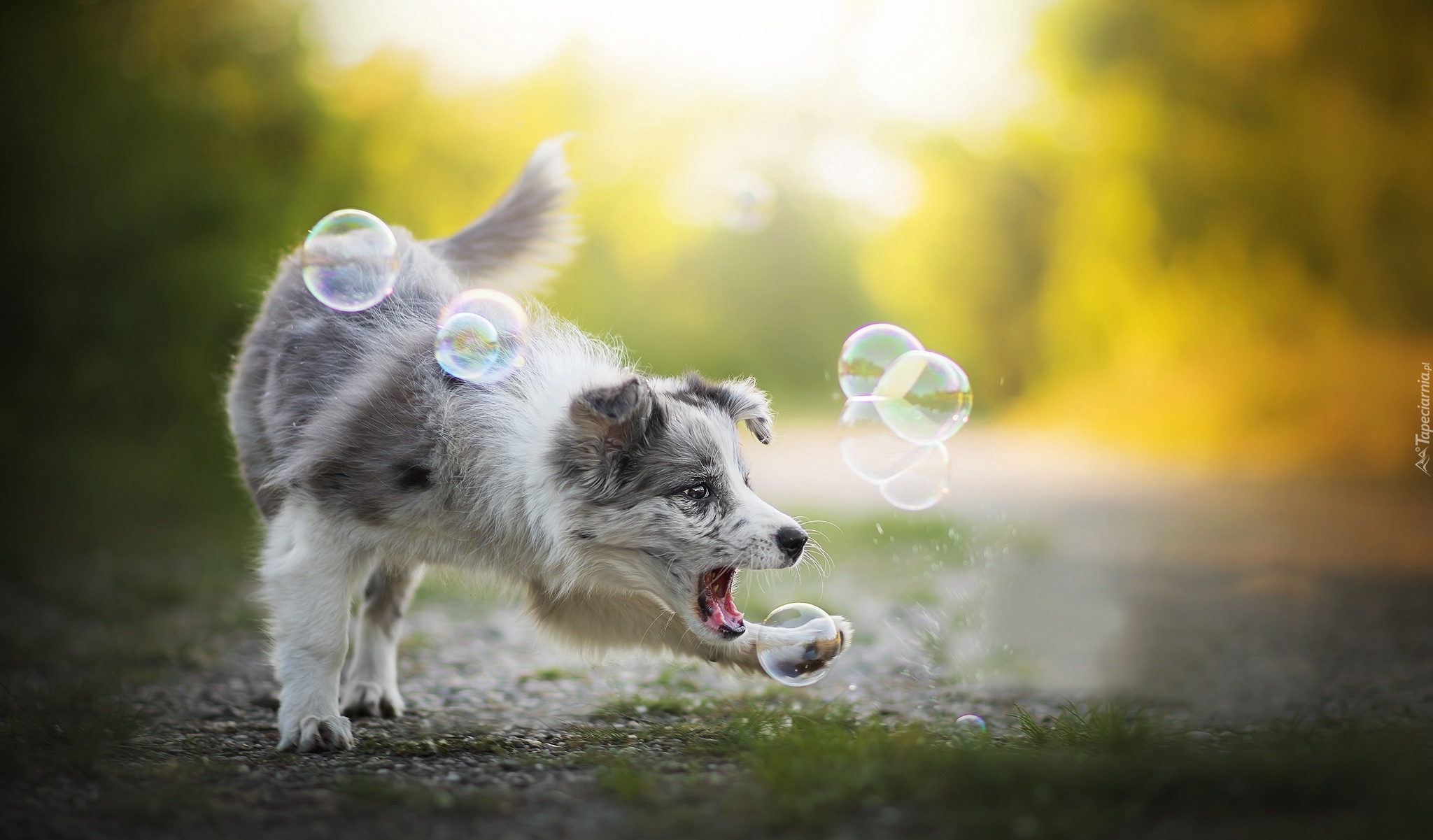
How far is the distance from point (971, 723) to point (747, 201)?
4.54m

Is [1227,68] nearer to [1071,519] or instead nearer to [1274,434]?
[1274,434]

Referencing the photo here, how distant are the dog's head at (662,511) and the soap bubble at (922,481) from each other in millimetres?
Answer: 1483

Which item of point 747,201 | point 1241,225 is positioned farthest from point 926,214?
point 747,201

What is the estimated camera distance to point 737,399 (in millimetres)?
4766

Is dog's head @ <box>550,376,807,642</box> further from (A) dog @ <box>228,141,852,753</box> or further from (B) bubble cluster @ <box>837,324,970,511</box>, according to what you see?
(B) bubble cluster @ <box>837,324,970,511</box>

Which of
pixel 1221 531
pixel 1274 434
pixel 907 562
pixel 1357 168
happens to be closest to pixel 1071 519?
pixel 1221 531

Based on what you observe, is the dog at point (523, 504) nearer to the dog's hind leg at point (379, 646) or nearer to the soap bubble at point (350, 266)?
the soap bubble at point (350, 266)

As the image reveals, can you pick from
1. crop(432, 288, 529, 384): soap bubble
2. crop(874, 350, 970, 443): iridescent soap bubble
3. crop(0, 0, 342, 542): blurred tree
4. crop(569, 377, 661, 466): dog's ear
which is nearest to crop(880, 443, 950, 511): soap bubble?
crop(874, 350, 970, 443): iridescent soap bubble

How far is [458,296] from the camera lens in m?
5.09

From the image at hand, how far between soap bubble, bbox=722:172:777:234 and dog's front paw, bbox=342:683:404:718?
443 centimetres

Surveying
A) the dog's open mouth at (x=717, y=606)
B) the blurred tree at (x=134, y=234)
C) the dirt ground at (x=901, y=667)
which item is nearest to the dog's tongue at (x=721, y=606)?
the dog's open mouth at (x=717, y=606)

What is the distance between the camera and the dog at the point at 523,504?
4.18 m

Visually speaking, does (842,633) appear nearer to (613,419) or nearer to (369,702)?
(613,419)

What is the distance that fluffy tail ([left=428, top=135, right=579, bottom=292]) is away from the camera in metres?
6.11
